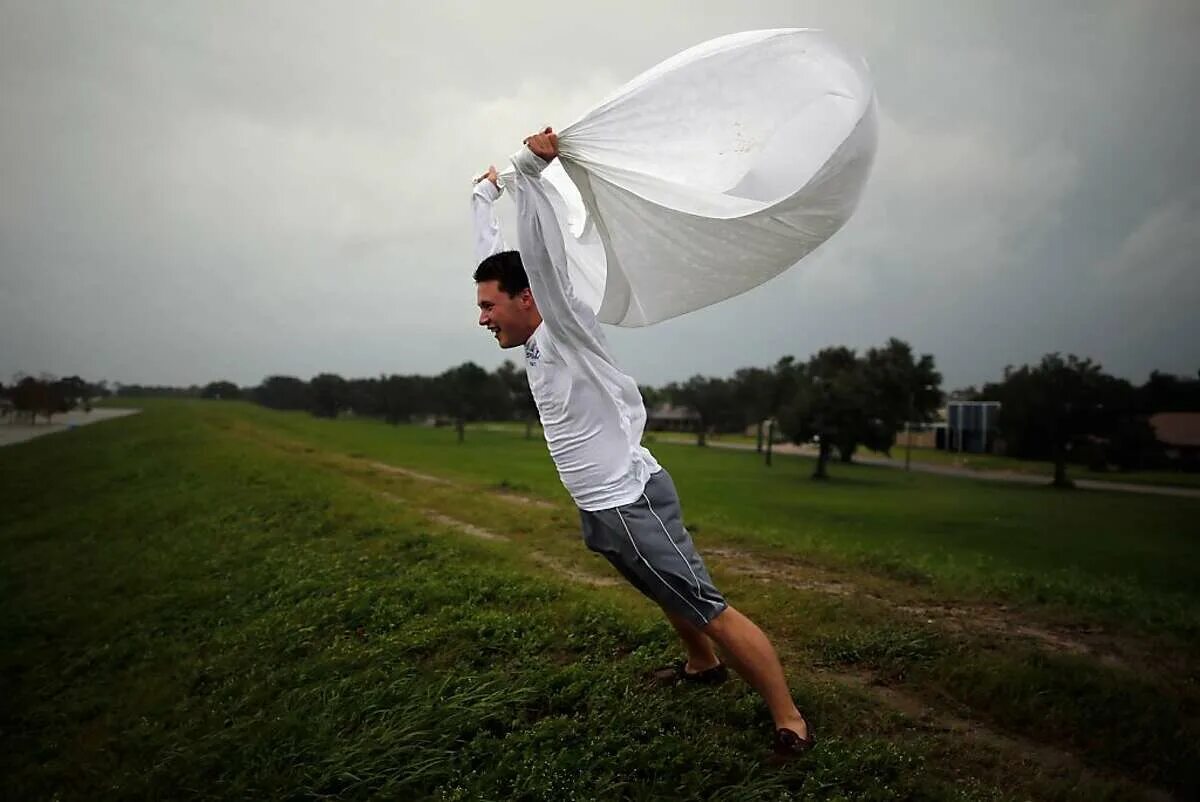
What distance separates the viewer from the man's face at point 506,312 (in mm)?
2994

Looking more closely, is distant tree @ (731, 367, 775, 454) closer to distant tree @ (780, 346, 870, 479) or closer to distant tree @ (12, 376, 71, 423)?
distant tree @ (780, 346, 870, 479)

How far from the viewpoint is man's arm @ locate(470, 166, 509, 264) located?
10.7 ft

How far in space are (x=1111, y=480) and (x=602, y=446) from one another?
33.6m

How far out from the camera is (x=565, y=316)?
2.74m

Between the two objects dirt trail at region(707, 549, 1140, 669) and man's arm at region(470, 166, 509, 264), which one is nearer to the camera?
man's arm at region(470, 166, 509, 264)

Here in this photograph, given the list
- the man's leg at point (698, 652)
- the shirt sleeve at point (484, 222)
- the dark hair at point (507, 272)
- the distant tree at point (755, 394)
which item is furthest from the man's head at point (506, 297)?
the distant tree at point (755, 394)

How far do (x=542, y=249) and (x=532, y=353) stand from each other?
583 mm

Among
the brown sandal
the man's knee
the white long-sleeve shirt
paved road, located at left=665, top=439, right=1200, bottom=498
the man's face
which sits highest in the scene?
the man's face

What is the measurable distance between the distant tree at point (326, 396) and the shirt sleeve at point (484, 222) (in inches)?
3013

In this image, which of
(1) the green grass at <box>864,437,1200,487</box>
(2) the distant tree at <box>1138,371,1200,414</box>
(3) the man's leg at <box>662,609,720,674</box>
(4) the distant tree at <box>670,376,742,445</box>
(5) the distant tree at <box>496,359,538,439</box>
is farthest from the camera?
(5) the distant tree at <box>496,359,538,439</box>

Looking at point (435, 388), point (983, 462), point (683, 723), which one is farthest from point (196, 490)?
point (435, 388)

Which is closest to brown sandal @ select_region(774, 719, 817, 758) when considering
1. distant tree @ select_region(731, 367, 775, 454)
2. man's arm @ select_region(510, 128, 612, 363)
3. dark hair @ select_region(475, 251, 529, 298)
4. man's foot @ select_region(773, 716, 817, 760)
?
man's foot @ select_region(773, 716, 817, 760)

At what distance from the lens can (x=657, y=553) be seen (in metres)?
2.86

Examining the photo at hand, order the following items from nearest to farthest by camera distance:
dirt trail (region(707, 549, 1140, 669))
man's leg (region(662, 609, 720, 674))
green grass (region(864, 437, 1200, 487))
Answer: man's leg (region(662, 609, 720, 674))
dirt trail (region(707, 549, 1140, 669))
green grass (region(864, 437, 1200, 487))
